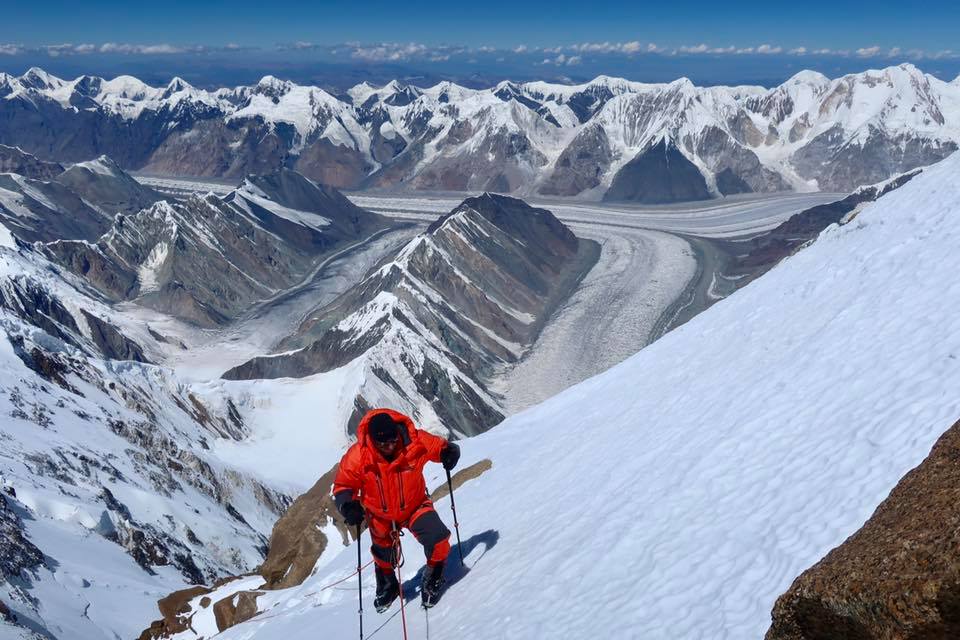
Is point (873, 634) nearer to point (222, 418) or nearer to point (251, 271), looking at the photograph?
point (222, 418)

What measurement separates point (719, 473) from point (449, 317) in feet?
282

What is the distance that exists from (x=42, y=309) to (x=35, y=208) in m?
95.6

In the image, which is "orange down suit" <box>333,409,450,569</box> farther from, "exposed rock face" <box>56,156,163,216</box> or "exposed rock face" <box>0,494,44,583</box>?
"exposed rock face" <box>56,156,163,216</box>

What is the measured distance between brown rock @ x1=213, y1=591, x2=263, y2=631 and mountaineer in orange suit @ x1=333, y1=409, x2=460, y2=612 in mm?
6267

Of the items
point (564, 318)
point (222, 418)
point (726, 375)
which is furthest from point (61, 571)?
point (564, 318)

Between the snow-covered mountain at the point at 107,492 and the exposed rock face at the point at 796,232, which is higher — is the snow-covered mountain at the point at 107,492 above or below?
above

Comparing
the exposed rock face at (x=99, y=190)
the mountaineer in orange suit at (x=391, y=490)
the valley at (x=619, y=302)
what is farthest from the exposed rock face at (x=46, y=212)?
the mountaineer in orange suit at (x=391, y=490)

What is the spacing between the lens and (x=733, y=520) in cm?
994

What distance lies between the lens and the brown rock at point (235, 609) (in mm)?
17000

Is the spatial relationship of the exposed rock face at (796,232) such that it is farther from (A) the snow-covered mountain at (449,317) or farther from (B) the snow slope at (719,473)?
(B) the snow slope at (719,473)

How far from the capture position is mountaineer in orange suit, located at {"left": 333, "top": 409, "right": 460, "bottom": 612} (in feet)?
36.3

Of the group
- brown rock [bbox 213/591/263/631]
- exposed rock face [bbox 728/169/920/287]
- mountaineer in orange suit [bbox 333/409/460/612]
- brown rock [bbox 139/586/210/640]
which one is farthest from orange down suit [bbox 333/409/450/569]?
exposed rock face [bbox 728/169/920/287]

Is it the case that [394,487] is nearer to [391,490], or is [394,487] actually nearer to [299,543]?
[391,490]

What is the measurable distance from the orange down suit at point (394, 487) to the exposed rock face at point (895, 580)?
625 cm
